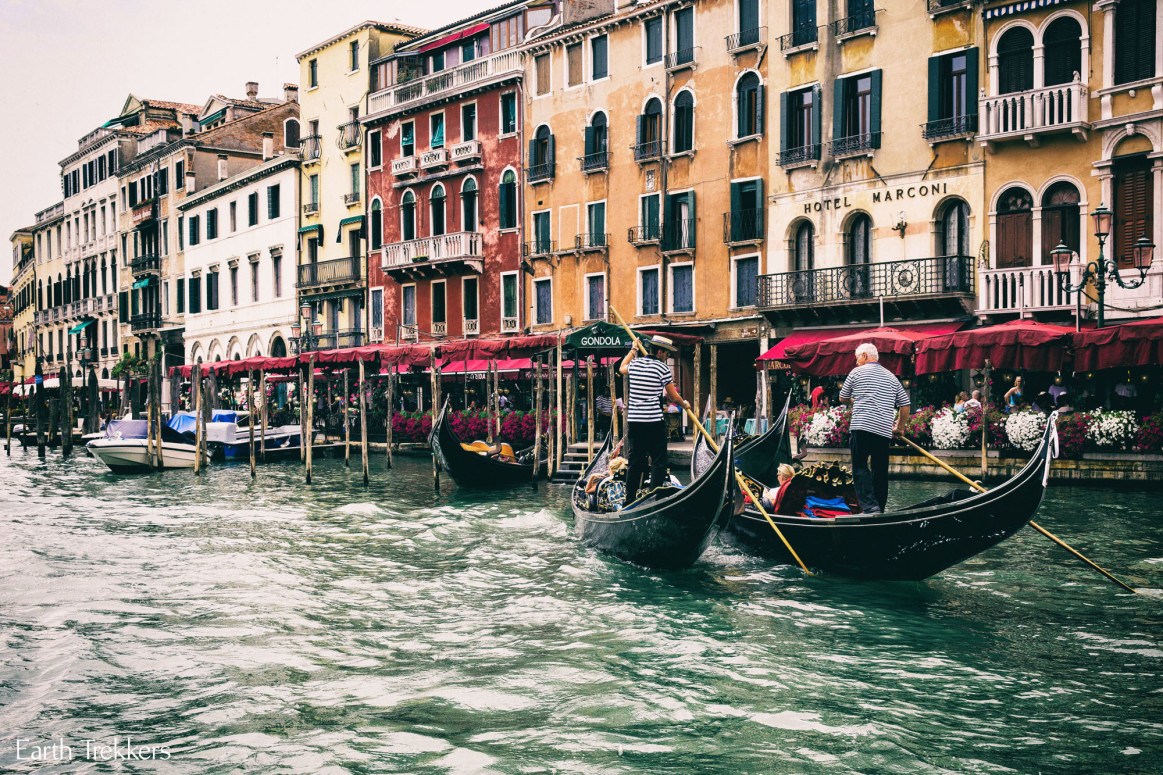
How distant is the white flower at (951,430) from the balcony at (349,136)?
20.9m

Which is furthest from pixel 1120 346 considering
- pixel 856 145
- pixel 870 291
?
pixel 856 145

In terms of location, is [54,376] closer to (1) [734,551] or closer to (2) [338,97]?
(2) [338,97]

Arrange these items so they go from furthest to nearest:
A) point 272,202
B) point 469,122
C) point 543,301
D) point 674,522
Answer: point 272,202
point 469,122
point 543,301
point 674,522

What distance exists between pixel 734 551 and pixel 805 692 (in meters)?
3.78

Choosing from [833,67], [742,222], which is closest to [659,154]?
[742,222]

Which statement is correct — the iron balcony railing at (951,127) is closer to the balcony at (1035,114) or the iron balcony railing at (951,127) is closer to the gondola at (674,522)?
the balcony at (1035,114)

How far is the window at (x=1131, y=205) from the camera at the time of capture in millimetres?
16234

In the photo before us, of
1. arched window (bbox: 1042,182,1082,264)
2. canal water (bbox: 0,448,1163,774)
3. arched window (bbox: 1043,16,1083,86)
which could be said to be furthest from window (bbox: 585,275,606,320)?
canal water (bbox: 0,448,1163,774)

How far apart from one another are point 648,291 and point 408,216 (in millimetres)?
9187

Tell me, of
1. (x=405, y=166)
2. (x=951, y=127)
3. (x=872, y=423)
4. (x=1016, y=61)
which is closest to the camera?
(x=872, y=423)

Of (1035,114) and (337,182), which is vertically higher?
(337,182)

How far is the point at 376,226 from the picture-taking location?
3134 centimetres

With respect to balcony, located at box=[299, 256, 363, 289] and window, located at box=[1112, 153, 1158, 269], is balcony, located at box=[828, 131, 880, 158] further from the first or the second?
balcony, located at box=[299, 256, 363, 289]

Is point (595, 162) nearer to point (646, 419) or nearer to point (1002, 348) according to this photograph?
point (1002, 348)
